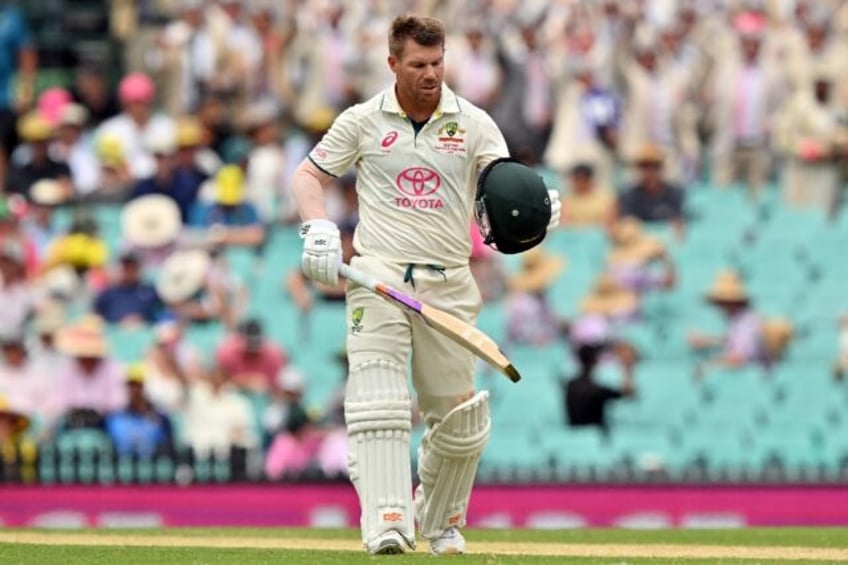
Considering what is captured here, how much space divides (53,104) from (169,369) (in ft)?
16.5

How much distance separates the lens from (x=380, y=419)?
10023mm

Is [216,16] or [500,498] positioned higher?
[216,16]

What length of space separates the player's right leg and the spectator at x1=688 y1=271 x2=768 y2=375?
8.13 meters

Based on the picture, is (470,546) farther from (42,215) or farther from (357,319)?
(42,215)

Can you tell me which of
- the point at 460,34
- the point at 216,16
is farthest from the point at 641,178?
the point at 216,16

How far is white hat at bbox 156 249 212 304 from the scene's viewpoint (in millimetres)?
19078

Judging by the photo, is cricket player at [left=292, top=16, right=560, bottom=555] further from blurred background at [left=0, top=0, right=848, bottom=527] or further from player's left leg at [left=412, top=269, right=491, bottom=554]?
blurred background at [left=0, top=0, right=848, bottom=527]

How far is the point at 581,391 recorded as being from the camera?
17.1m

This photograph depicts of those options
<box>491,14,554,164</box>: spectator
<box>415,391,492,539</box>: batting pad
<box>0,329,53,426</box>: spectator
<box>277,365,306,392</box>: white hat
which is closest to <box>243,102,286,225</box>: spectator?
<box>491,14,554,164</box>: spectator

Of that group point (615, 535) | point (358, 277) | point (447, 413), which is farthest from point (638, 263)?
point (358, 277)

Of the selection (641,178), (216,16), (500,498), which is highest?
(216,16)

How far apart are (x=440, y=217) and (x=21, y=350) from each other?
7.92 metres

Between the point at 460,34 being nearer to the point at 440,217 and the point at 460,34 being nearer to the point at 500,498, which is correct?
the point at 500,498

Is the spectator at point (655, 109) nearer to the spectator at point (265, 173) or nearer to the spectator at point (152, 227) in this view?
the spectator at point (265, 173)
